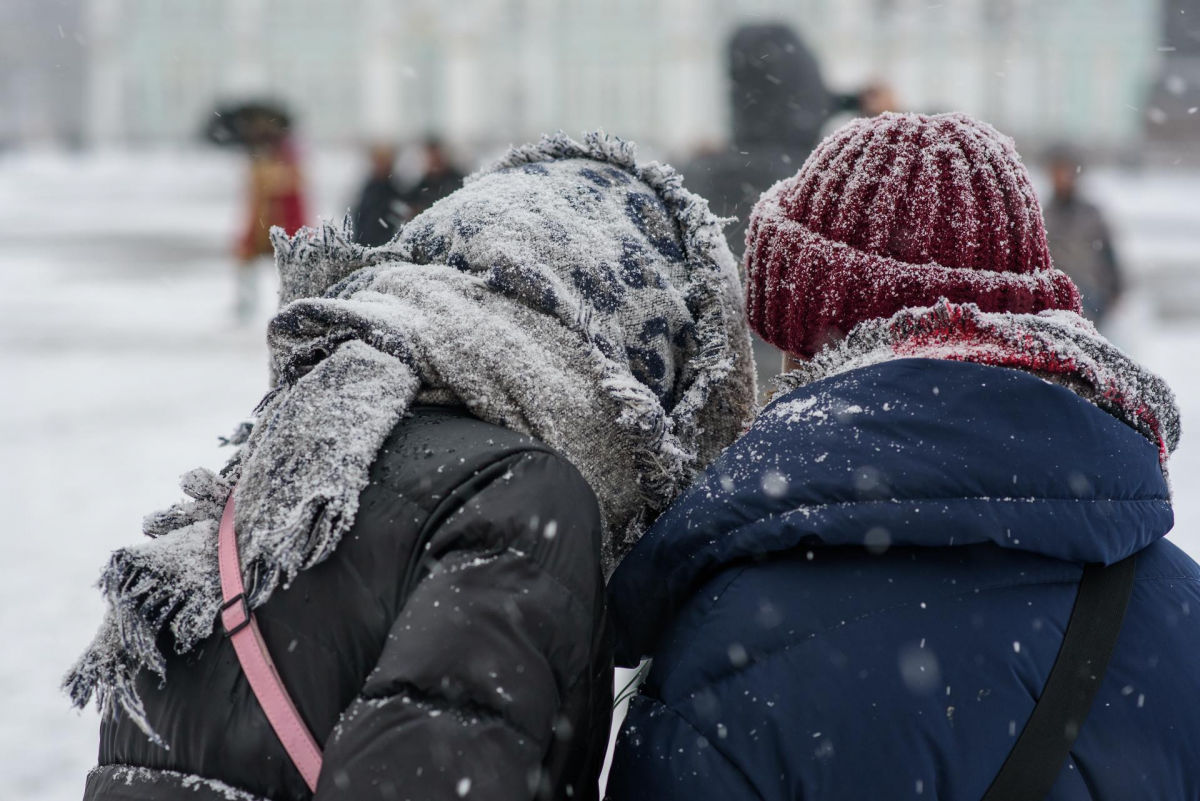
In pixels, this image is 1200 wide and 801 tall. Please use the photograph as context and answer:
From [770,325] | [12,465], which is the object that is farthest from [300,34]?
[770,325]

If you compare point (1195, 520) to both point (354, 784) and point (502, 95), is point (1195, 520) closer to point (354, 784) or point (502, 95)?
point (354, 784)

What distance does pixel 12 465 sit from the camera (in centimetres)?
506

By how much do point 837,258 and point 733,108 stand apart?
81.7 inches

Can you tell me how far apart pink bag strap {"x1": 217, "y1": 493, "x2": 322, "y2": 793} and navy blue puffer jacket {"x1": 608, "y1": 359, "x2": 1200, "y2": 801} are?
0.28m

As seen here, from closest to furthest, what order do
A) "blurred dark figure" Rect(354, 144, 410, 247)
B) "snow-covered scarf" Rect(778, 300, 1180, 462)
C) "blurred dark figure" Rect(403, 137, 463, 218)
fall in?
"snow-covered scarf" Rect(778, 300, 1180, 462)
"blurred dark figure" Rect(354, 144, 410, 247)
"blurred dark figure" Rect(403, 137, 463, 218)

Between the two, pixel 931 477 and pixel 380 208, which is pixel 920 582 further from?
pixel 380 208

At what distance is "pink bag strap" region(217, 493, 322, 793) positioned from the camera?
94 cm

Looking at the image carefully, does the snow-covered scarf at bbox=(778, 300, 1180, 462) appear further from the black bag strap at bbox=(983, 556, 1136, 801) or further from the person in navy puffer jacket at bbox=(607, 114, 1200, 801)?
the black bag strap at bbox=(983, 556, 1136, 801)

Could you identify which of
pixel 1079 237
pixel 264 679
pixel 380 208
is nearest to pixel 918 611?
pixel 264 679

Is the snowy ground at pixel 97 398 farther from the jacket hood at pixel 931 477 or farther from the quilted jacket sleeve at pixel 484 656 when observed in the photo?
the jacket hood at pixel 931 477

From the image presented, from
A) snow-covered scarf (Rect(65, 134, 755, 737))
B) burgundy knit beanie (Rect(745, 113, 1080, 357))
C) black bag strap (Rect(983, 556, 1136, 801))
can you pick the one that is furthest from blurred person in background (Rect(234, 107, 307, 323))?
black bag strap (Rect(983, 556, 1136, 801))

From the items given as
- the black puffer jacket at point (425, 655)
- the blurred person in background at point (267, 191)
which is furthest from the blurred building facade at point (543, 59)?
the black puffer jacket at point (425, 655)

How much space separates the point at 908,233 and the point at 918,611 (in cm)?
41

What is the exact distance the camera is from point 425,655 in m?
0.91
